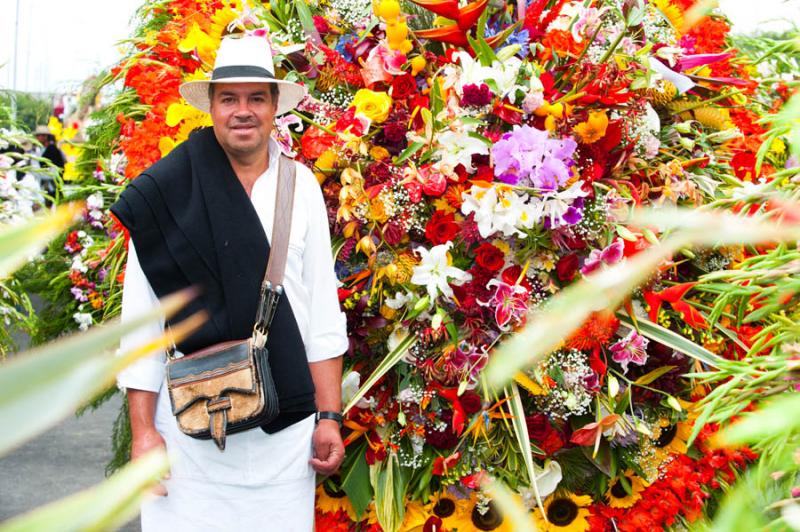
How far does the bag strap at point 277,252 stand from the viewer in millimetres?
2299

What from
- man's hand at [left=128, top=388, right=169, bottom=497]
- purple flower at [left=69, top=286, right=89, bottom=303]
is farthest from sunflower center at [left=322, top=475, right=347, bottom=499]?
purple flower at [left=69, top=286, right=89, bottom=303]

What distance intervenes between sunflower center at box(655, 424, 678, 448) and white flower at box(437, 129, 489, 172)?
2.86 ft

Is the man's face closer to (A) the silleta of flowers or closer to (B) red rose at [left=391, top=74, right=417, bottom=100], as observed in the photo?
(A) the silleta of flowers

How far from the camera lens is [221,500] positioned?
7.58 ft

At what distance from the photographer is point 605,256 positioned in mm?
2492

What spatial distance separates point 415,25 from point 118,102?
3.25 ft

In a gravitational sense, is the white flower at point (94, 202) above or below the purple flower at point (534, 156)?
below

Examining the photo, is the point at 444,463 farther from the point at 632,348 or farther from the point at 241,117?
the point at 241,117

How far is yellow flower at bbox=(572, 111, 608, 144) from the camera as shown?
2.53m

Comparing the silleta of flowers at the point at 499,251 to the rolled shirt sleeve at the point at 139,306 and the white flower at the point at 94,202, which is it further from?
the white flower at the point at 94,202

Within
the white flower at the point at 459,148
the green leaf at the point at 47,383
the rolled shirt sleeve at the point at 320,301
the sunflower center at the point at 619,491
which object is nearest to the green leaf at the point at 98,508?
the green leaf at the point at 47,383

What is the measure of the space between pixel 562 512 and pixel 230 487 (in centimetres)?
87

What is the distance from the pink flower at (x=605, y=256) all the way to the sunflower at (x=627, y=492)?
1.83ft

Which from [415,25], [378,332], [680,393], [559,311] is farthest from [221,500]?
[559,311]
